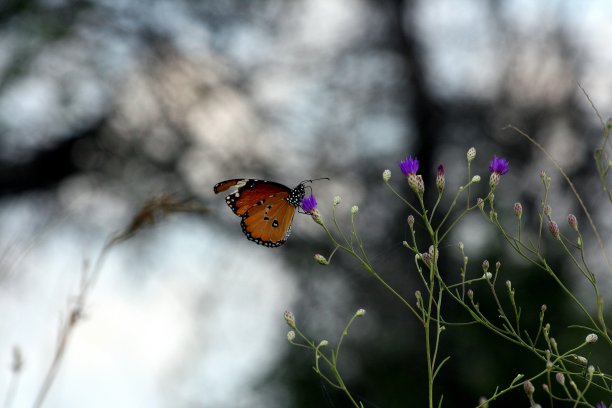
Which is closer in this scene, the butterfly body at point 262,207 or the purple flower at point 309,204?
the purple flower at point 309,204

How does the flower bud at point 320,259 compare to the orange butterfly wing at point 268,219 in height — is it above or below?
above

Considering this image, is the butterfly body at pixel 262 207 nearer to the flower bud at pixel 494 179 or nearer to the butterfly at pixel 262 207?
the butterfly at pixel 262 207

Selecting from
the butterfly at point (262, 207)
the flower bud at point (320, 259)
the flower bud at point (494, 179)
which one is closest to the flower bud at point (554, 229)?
A: the flower bud at point (494, 179)

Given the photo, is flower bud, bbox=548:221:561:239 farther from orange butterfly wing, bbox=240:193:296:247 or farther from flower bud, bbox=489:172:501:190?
orange butterfly wing, bbox=240:193:296:247

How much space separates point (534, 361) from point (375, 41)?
3.31 meters

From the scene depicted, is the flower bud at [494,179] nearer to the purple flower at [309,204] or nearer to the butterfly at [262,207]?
the purple flower at [309,204]

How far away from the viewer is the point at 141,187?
21.0 feet

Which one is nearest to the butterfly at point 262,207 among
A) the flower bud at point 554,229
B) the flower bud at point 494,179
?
the flower bud at point 494,179

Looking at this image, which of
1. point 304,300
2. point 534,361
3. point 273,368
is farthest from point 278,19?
point 534,361

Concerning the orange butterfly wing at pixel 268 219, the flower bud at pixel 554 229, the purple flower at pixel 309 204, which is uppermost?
the flower bud at pixel 554 229

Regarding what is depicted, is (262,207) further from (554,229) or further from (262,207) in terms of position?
(554,229)

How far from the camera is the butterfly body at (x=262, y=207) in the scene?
5.81ft

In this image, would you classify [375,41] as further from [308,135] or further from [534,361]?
[534,361]

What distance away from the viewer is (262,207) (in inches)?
72.6
